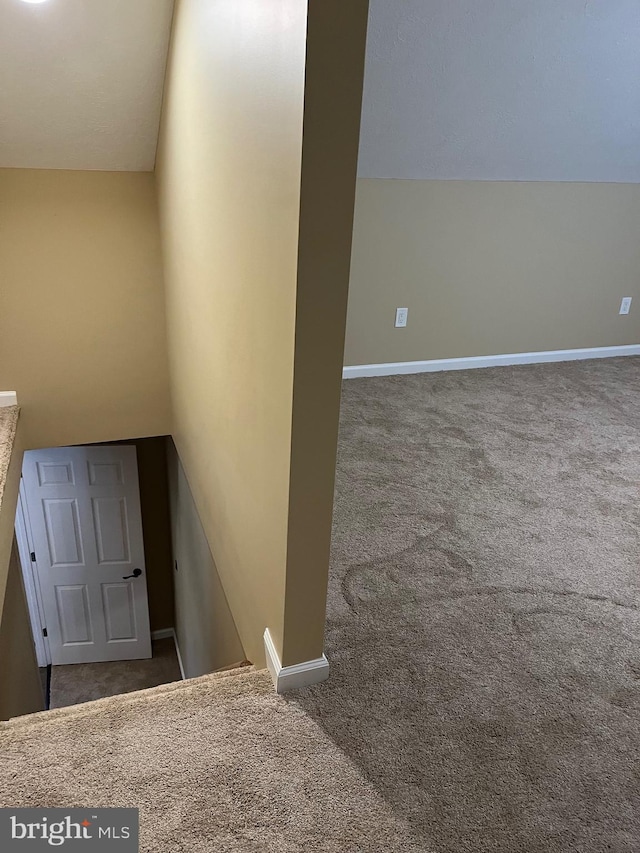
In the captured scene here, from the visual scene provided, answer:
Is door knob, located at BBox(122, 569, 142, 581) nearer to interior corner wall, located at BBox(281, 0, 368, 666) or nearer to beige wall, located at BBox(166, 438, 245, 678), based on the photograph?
beige wall, located at BBox(166, 438, 245, 678)

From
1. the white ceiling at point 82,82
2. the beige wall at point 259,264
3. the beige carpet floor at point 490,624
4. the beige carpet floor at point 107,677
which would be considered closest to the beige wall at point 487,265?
the beige carpet floor at point 490,624

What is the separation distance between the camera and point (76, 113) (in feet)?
9.01

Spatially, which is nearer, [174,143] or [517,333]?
[174,143]

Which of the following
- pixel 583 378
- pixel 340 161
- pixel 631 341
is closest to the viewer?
pixel 340 161

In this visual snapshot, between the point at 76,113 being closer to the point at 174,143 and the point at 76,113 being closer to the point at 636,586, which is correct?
the point at 174,143

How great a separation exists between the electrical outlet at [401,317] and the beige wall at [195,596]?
1562 mm

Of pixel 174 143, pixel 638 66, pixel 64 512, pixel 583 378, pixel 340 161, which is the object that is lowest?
pixel 64 512

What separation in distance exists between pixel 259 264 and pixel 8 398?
2353 millimetres

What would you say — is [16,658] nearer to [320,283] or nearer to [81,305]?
[81,305]

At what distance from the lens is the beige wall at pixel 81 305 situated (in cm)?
320

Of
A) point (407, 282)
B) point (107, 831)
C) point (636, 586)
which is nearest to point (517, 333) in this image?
point (407, 282)

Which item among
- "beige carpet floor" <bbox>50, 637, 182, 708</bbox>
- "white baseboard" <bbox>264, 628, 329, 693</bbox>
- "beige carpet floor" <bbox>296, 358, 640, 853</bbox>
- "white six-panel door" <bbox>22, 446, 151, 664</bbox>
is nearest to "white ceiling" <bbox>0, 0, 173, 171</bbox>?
"beige carpet floor" <bbox>296, 358, 640, 853</bbox>

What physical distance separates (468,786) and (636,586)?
1.10m

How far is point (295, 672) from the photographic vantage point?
1.87 m
